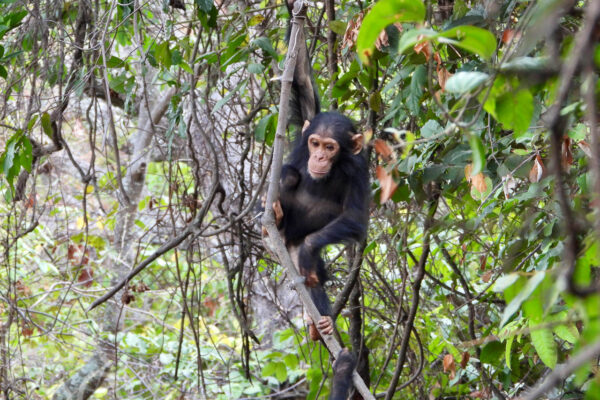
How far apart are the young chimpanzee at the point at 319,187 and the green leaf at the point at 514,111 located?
2.08 m

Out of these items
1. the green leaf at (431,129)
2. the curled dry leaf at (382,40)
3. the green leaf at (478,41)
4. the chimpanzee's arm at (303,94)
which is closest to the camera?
the green leaf at (478,41)

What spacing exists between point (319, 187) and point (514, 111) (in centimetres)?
253

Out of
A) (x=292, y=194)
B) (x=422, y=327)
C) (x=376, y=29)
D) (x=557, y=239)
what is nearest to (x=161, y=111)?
(x=292, y=194)

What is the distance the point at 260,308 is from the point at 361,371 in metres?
2.77

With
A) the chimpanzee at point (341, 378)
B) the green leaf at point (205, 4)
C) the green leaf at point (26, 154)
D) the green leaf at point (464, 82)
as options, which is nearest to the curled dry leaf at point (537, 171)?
the chimpanzee at point (341, 378)

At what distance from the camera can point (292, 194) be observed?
4371mm

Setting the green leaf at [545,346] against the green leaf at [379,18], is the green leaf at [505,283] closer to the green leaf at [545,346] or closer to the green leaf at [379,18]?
the green leaf at [379,18]

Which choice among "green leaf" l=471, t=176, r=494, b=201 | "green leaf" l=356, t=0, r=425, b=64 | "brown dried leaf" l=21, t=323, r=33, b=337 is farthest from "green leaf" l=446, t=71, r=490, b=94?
"brown dried leaf" l=21, t=323, r=33, b=337

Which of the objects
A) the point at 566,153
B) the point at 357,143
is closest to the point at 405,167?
the point at 357,143

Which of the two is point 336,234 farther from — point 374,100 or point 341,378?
point 341,378

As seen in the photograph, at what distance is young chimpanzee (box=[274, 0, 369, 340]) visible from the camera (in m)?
3.97

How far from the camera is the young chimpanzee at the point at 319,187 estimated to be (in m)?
3.97

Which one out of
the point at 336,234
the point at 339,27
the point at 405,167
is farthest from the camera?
the point at 336,234

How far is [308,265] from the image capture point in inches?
156
